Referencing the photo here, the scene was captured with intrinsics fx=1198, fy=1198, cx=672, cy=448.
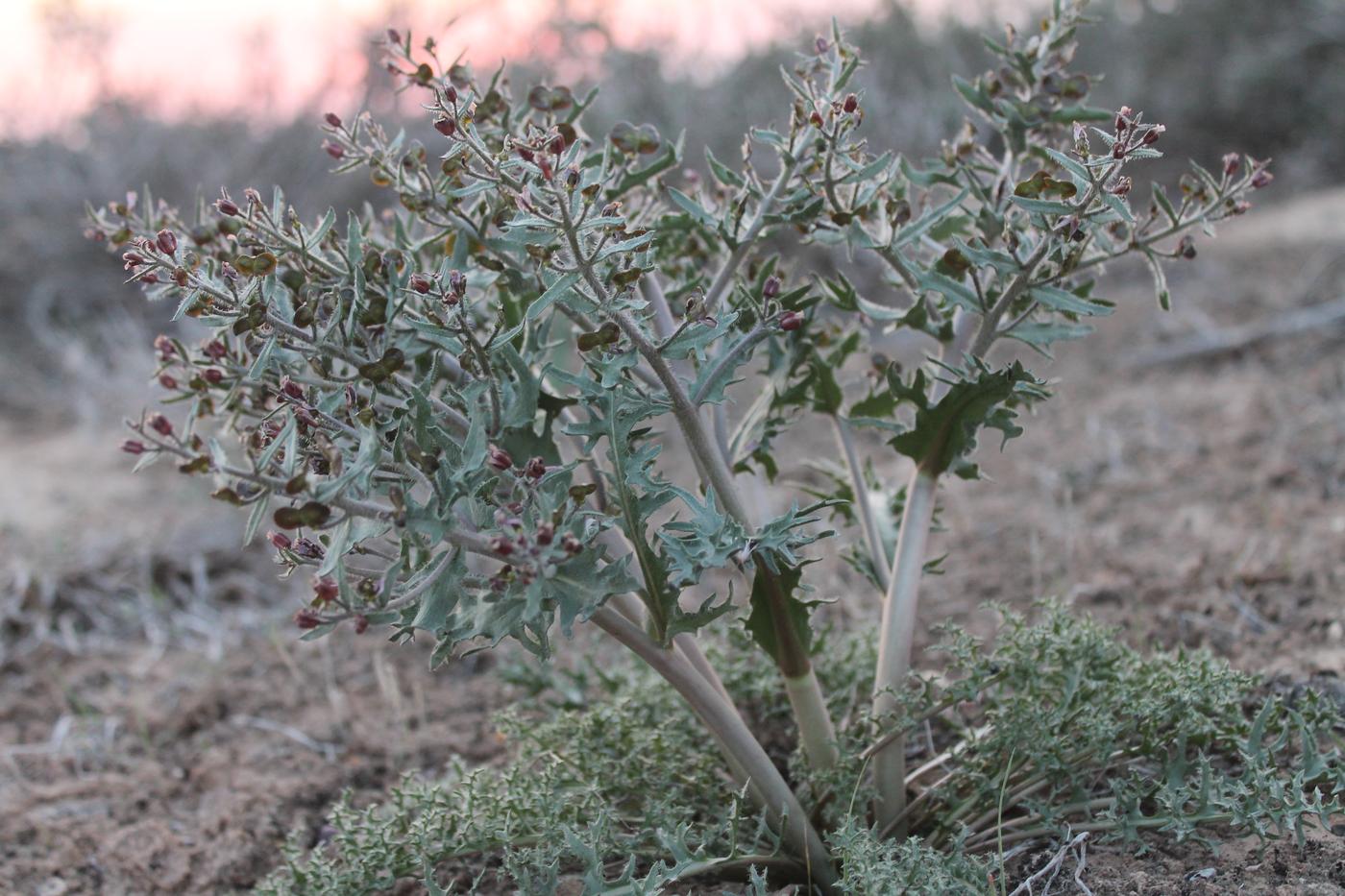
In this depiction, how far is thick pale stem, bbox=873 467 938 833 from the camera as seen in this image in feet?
6.61

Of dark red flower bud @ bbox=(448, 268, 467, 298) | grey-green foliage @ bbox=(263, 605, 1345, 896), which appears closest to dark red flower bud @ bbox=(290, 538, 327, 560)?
dark red flower bud @ bbox=(448, 268, 467, 298)

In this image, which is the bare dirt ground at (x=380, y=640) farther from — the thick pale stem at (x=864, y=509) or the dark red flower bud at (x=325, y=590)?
the dark red flower bud at (x=325, y=590)

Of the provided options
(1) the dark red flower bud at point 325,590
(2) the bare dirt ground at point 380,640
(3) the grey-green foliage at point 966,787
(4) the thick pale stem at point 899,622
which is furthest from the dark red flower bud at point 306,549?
(4) the thick pale stem at point 899,622

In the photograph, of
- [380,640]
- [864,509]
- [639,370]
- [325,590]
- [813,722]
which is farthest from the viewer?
[380,640]

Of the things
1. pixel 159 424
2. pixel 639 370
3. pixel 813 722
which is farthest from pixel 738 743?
pixel 159 424

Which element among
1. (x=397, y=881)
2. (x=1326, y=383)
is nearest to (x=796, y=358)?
(x=397, y=881)

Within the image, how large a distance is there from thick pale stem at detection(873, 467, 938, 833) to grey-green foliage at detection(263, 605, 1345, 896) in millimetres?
51

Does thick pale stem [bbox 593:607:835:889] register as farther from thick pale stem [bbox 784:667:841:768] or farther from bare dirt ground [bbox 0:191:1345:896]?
bare dirt ground [bbox 0:191:1345:896]

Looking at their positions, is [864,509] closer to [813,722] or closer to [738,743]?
[813,722]

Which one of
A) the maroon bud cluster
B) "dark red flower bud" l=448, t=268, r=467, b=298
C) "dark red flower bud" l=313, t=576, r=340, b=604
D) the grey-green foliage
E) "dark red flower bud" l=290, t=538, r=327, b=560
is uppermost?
"dark red flower bud" l=448, t=268, r=467, b=298

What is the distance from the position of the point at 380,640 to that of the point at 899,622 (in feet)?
6.36

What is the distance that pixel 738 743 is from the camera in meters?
1.88

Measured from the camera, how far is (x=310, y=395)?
162 cm

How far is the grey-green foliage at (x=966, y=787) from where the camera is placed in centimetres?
179
